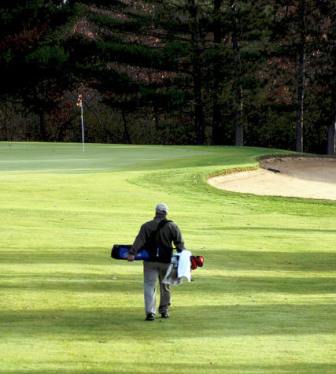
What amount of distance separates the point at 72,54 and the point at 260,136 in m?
13.4

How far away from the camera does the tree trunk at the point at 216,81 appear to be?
210 ft

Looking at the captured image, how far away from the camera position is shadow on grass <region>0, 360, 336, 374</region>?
12.1m

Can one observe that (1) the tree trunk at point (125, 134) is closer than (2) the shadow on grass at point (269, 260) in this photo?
No

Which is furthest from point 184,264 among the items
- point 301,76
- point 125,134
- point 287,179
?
point 125,134

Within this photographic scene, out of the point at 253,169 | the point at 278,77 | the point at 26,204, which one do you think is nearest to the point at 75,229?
the point at 26,204

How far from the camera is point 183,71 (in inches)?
2635

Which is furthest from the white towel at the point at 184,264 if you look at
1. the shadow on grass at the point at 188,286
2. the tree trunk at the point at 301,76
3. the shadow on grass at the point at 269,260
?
the tree trunk at the point at 301,76

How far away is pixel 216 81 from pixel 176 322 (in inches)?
2057

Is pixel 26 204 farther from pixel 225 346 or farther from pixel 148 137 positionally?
pixel 148 137

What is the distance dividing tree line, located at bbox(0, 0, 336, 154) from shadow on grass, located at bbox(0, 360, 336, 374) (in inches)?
1949

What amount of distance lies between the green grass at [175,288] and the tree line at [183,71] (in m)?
27.2

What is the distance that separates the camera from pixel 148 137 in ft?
240

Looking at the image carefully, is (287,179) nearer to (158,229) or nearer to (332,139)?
(158,229)

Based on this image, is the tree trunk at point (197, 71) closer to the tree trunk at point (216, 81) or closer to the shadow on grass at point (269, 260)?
the tree trunk at point (216, 81)
